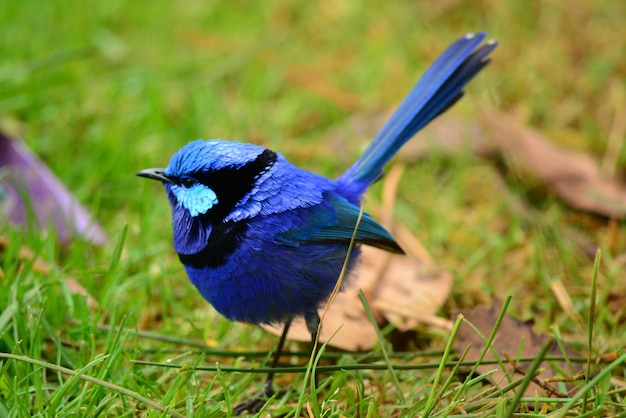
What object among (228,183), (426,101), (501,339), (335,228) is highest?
(426,101)

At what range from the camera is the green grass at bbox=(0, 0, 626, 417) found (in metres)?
2.79

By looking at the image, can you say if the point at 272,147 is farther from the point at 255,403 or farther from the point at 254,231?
the point at 255,403

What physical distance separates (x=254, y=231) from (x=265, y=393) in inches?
27.1

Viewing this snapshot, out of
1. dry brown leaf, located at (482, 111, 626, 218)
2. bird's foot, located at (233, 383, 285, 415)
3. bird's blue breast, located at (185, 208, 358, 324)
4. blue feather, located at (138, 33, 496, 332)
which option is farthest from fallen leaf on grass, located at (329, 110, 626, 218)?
bird's foot, located at (233, 383, 285, 415)

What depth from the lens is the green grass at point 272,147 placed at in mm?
2793

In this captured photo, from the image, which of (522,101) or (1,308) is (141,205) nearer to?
(1,308)

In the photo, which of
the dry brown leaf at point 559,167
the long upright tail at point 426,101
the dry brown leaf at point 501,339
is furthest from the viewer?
the dry brown leaf at point 559,167

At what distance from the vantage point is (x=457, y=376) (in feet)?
9.95

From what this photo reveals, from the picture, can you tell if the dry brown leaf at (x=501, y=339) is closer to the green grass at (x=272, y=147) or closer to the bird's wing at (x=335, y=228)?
the green grass at (x=272, y=147)

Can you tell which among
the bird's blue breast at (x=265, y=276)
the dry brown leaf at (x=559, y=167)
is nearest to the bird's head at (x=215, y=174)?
the bird's blue breast at (x=265, y=276)

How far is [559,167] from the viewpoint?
4457 millimetres

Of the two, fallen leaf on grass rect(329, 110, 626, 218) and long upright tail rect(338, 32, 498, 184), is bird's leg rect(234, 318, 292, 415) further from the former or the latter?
fallen leaf on grass rect(329, 110, 626, 218)

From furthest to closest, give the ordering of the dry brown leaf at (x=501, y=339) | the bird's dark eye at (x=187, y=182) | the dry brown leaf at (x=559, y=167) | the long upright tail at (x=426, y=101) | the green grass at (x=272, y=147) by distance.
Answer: the dry brown leaf at (x=559, y=167) < the long upright tail at (x=426, y=101) < the dry brown leaf at (x=501, y=339) < the bird's dark eye at (x=187, y=182) < the green grass at (x=272, y=147)

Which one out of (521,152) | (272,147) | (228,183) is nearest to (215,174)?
(228,183)
